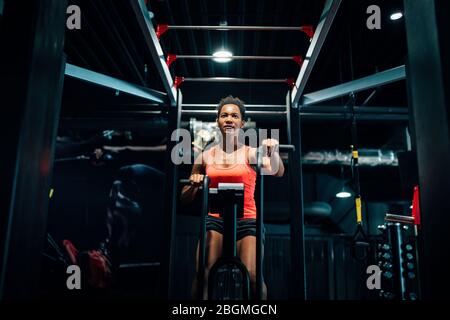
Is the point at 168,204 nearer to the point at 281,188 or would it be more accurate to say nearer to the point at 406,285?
the point at 406,285

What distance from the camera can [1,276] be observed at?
65.3 inches

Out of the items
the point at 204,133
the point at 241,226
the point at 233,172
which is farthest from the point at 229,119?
the point at 204,133

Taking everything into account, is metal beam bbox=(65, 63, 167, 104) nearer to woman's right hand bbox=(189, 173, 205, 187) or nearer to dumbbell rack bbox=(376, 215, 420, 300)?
woman's right hand bbox=(189, 173, 205, 187)

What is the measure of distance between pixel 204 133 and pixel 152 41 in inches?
125

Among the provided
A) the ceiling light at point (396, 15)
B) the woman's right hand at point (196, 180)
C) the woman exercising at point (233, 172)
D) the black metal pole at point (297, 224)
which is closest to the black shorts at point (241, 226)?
the woman exercising at point (233, 172)

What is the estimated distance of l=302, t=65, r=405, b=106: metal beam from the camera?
3834mm

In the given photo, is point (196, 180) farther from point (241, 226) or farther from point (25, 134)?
point (25, 134)

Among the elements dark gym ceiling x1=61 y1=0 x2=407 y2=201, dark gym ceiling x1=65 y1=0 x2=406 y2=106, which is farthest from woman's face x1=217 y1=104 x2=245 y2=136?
dark gym ceiling x1=65 y1=0 x2=406 y2=106

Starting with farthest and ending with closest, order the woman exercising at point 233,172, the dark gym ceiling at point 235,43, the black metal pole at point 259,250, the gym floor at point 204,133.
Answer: the dark gym ceiling at point 235,43, the woman exercising at point 233,172, the black metal pole at point 259,250, the gym floor at point 204,133

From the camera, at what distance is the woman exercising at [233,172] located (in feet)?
9.91

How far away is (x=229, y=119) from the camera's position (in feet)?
11.1

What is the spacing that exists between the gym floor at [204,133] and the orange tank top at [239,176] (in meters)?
0.32

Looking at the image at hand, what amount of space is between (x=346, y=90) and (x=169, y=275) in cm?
237

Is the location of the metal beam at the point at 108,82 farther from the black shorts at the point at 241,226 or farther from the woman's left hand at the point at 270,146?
the woman's left hand at the point at 270,146
